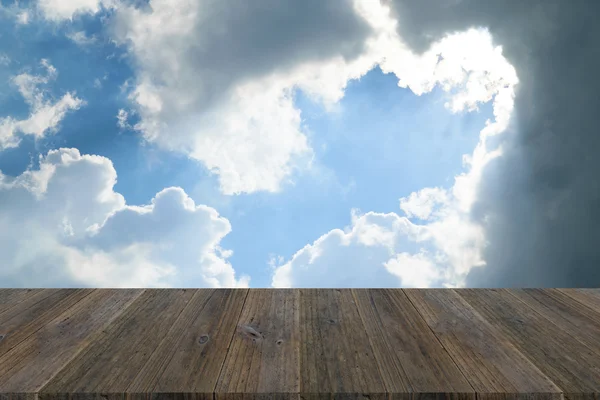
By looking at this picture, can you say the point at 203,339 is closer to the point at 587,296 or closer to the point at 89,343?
the point at 89,343

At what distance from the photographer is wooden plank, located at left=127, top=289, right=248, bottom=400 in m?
1.13

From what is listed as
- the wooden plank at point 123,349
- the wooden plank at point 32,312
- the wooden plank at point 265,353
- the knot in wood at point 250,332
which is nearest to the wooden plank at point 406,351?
the wooden plank at point 265,353

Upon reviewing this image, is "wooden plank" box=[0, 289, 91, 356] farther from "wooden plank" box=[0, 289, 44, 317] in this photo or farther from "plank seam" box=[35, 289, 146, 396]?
"plank seam" box=[35, 289, 146, 396]

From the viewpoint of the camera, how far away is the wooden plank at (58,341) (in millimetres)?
1191

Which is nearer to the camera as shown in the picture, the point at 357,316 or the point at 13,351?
the point at 13,351

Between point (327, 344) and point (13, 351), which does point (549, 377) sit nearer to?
point (327, 344)

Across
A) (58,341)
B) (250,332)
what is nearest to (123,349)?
Result: (58,341)

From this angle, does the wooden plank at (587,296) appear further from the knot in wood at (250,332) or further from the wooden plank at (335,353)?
the knot in wood at (250,332)

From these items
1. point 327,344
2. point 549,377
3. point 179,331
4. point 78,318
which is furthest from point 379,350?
point 78,318

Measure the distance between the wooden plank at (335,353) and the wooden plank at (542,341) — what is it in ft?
1.51

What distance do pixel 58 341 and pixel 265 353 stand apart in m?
0.64

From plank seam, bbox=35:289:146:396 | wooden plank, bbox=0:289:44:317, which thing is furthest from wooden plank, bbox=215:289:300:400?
wooden plank, bbox=0:289:44:317

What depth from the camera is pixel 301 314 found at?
1552 mm

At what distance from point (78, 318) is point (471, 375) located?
124 centimetres
